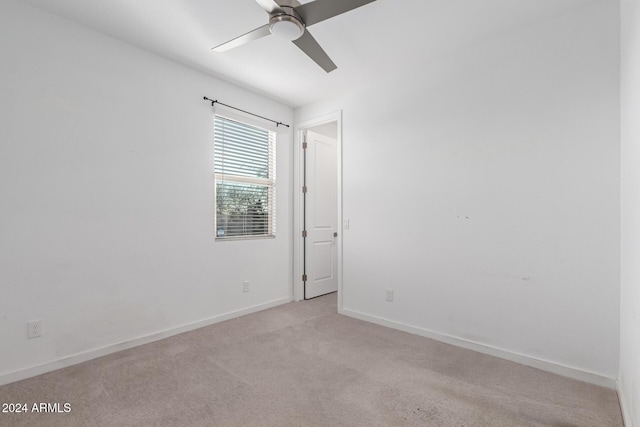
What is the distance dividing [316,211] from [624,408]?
10.9ft

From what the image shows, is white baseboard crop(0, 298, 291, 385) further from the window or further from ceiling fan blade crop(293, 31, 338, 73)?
ceiling fan blade crop(293, 31, 338, 73)

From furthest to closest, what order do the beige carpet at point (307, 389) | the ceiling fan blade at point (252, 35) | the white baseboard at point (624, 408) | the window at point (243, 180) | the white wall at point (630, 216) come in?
the window at point (243, 180)
the ceiling fan blade at point (252, 35)
the beige carpet at point (307, 389)
the white baseboard at point (624, 408)
the white wall at point (630, 216)

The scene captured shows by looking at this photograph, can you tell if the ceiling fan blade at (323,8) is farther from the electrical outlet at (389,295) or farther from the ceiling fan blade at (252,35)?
the electrical outlet at (389,295)

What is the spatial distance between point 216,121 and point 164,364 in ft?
7.70

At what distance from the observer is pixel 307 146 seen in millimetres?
4215

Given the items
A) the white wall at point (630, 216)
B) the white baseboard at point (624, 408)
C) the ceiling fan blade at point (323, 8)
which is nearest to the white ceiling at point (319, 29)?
the ceiling fan blade at point (323, 8)

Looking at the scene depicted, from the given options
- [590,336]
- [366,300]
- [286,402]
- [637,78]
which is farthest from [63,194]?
[590,336]

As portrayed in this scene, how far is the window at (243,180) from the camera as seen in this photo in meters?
3.41

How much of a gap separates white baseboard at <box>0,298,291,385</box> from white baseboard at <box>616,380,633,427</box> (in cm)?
313

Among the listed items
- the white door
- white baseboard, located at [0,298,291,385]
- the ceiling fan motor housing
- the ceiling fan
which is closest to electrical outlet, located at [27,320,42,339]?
white baseboard, located at [0,298,291,385]

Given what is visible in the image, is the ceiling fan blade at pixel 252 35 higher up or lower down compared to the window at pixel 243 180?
higher up

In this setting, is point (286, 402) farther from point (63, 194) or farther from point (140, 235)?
point (63, 194)

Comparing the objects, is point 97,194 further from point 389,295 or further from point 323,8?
point 389,295

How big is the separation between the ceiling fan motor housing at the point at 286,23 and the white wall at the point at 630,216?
66.3 inches
